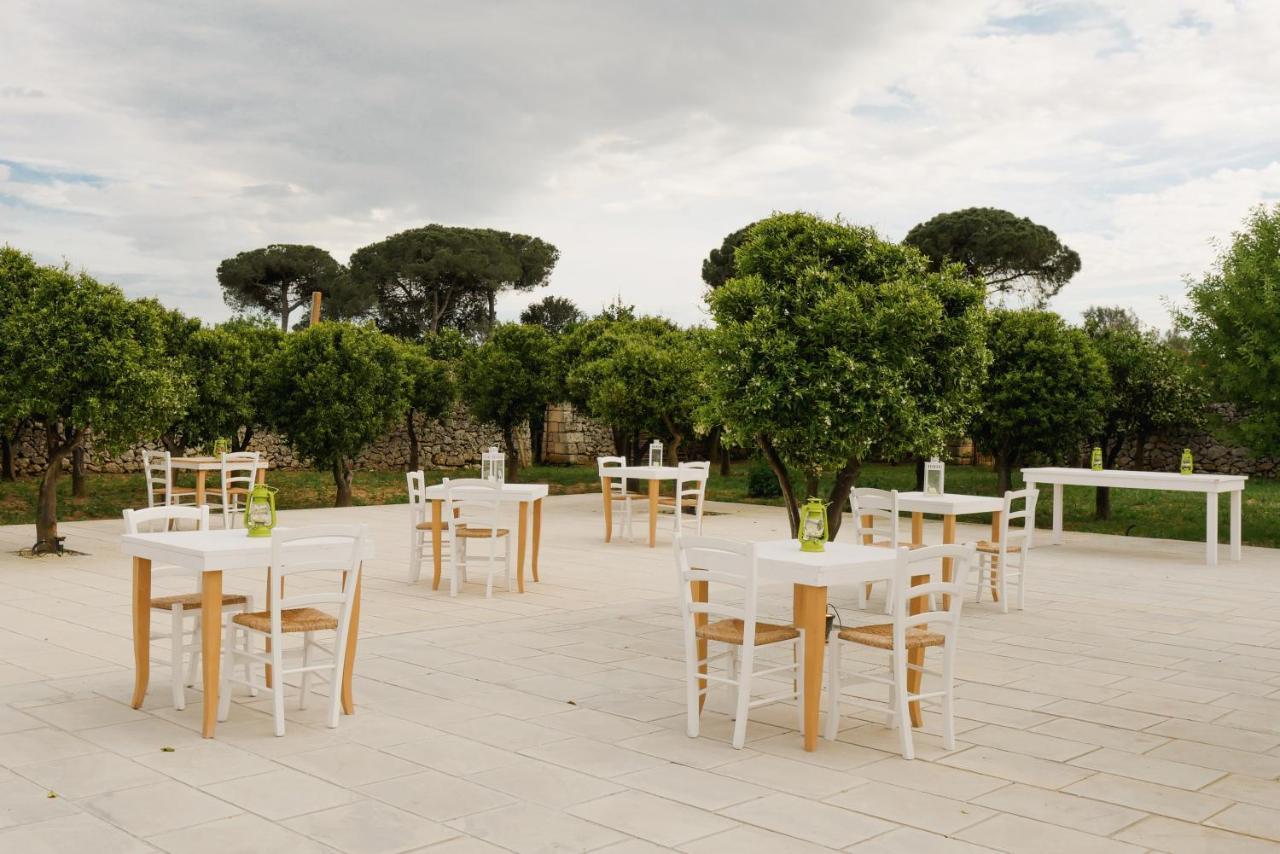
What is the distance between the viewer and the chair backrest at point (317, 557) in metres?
4.86

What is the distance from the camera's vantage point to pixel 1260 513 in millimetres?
16672

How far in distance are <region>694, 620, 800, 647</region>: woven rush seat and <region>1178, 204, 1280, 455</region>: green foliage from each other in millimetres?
10103

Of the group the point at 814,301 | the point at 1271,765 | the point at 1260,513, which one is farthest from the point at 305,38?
the point at 1260,513

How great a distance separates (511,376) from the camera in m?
20.0

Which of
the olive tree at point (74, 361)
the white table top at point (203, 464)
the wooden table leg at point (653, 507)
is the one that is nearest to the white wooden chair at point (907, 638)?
the wooden table leg at point (653, 507)

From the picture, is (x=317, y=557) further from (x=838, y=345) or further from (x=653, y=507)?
(x=653, y=507)

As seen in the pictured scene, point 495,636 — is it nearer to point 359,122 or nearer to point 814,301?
point 814,301

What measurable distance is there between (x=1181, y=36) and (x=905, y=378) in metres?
7.85

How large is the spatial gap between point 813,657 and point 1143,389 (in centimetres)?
1224

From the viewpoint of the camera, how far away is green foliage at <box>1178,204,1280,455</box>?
12.8m

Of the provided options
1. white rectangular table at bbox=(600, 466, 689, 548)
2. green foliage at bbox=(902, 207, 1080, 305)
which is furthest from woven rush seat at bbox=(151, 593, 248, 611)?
green foliage at bbox=(902, 207, 1080, 305)

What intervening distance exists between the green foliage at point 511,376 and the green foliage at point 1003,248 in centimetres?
1531

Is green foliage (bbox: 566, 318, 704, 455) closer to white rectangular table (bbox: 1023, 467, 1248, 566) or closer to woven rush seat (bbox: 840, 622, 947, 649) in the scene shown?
white rectangular table (bbox: 1023, 467, 1248, 566)

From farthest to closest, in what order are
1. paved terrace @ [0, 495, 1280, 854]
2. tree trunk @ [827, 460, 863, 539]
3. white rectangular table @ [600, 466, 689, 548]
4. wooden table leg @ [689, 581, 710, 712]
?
white rectangular table @ [600, 466, 689, 548] < tree trunk @ [827, 460, 863, 539] < wooden table leg @ [689, 581, 710, 712] < paved terrace @ [0, 495, 1280, 854]
